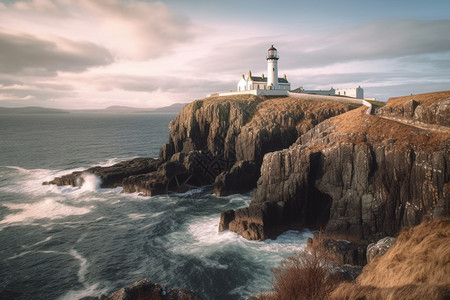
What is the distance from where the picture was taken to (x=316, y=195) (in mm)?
38000

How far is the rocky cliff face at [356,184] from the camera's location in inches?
1187

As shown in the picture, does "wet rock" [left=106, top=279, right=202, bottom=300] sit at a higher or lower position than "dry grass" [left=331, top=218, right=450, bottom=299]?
lower

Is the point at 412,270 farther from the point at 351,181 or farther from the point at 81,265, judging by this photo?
the point at 81,265

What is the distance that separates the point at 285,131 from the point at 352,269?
4116 cm

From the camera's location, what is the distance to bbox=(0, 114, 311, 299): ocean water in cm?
2575

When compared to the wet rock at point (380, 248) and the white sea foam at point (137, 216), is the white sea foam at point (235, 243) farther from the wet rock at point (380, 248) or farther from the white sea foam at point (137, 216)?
the wet rock at point (380, 248)

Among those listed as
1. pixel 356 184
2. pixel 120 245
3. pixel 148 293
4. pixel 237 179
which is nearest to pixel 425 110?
pixel 356 184

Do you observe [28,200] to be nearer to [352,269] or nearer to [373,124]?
[352,269]

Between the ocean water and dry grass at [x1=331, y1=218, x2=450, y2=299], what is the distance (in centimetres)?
1113

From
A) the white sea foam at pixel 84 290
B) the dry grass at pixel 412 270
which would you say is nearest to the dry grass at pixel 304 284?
the dry grass at pixel 412 270

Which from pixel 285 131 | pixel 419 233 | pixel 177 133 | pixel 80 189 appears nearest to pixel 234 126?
pixel 285 131

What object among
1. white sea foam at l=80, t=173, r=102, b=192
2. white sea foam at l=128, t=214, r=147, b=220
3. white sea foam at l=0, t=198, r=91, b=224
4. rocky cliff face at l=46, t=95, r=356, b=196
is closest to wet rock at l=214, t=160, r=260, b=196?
rocky cliff face at l=46, t=95, r=356, b=196

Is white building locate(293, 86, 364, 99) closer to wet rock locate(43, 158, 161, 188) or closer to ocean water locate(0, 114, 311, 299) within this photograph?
ocean water locate(0, 114, 311, 299)

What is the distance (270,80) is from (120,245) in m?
75.7
